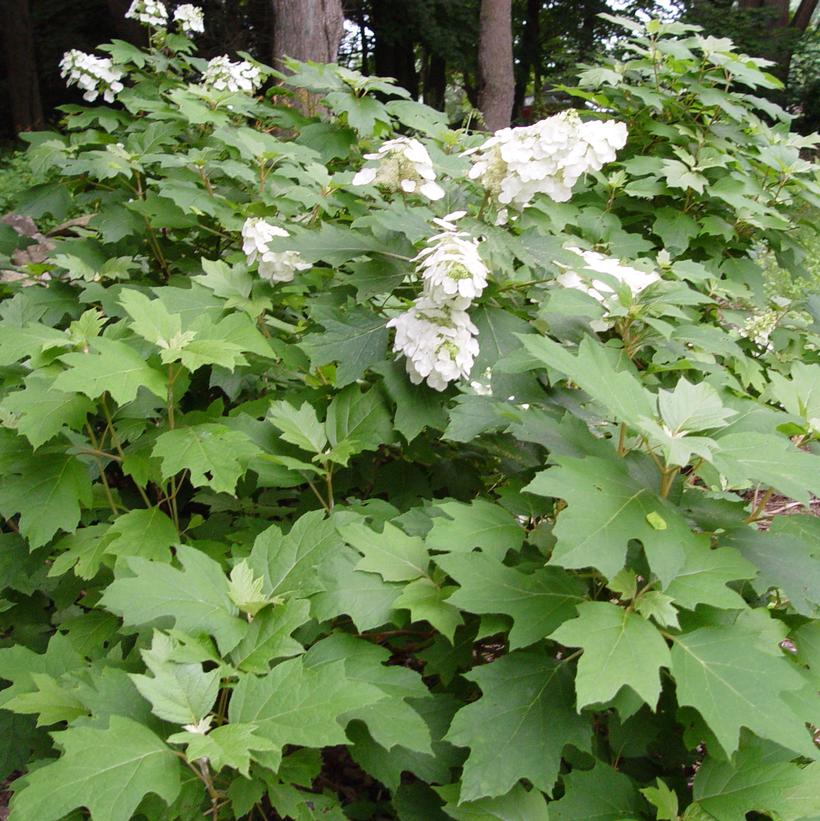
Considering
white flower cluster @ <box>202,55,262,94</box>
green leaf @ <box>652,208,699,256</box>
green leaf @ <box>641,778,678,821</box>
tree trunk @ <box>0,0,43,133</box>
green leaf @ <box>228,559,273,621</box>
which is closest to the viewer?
green leaf @ <box>641,778,678,821</box>

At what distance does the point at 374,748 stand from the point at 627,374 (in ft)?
3.13

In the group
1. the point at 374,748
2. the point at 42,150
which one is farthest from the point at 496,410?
the point at 42,150

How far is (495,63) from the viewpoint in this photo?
36.2 ft

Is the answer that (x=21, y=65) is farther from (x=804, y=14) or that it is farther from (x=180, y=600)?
(x=804, y=14)

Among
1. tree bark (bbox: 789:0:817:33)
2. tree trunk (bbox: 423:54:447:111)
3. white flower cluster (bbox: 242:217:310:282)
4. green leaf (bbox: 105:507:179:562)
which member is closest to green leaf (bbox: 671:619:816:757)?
green leaf (bbox: 105:507:179:562)

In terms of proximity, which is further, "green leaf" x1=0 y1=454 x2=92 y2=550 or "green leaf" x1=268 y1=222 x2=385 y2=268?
"green leaf" x1=268 y1=222 x2=385 y2=268

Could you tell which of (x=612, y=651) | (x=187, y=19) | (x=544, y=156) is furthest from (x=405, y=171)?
(x=187, y=19)

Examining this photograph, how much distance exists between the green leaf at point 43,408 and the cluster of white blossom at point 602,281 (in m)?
1.35

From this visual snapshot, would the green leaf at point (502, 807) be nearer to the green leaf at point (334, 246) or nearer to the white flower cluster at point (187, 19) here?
the green leaf at point (334, 246)

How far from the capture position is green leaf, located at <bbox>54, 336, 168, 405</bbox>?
1.65 m

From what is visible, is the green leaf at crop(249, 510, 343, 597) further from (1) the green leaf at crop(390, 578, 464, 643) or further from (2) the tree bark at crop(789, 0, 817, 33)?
(2) the tree bark at crop(789, 0, 817, 33)

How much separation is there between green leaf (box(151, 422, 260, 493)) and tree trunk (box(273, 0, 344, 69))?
13.4 feet

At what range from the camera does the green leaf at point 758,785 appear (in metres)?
1.38

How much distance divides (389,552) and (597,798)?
66 cm
